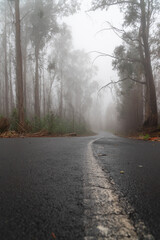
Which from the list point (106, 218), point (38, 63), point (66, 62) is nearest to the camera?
point (106, 218)

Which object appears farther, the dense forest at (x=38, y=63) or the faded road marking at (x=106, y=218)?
the dense forest at (x=38, y=63)

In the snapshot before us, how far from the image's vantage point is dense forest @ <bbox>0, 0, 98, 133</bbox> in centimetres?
760

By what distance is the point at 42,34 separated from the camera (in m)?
14.9

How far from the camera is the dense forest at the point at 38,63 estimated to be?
760cm

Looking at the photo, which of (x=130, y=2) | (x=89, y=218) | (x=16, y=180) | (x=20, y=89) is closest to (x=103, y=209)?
(x=89, y=218)

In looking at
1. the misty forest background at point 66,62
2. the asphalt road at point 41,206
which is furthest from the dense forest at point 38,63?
the asphalt road at point 41,206

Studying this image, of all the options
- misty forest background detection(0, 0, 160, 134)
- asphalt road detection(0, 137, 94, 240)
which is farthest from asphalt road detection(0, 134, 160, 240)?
misty forest background detection(0, 0, 160, 134)

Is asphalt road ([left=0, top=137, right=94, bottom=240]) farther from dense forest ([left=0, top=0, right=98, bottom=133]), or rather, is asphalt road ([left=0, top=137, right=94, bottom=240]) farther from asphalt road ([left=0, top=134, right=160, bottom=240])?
dense forest ([left=0, top=0, right=98, bottom=133])

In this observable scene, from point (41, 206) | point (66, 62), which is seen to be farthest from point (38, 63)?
point (41, 206)

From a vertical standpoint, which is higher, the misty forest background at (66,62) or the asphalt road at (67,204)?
the misty forest background at (66,62)

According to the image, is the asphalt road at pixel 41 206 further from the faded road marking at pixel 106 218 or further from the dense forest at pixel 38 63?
the dense forest at pixel 38 63

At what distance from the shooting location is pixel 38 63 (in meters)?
15.8

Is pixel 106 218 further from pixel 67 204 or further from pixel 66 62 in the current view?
pixel 66 62

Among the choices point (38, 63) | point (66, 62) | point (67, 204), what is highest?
point (66, 62)
